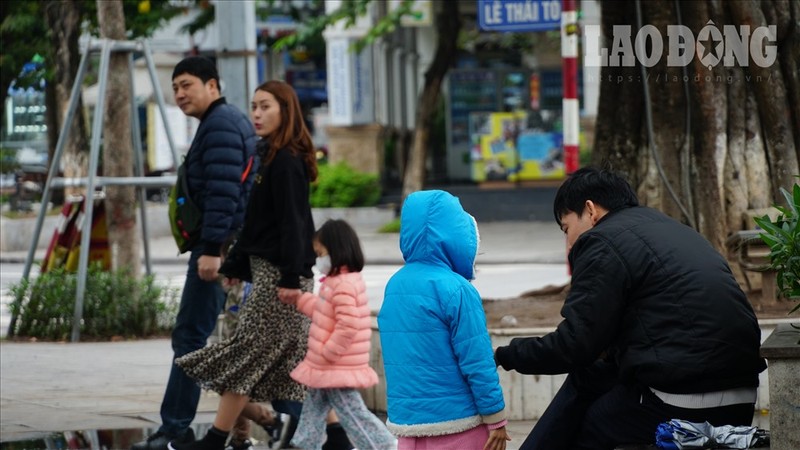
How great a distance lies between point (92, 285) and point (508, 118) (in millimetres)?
20917

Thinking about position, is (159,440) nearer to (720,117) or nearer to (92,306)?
(720,117)

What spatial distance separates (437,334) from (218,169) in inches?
107

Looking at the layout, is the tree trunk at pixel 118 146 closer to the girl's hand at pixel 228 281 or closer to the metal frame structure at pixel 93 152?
the metal frame structure at pixel 93 152

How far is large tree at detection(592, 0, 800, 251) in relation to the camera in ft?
30.3

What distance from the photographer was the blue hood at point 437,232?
16.3 ft

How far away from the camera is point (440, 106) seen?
37.2 metres

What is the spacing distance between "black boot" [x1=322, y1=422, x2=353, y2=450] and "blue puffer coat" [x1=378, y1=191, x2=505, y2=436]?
2165 mm

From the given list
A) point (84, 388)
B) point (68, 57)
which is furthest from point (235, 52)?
point (68, 57)

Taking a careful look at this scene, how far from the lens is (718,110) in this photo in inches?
366

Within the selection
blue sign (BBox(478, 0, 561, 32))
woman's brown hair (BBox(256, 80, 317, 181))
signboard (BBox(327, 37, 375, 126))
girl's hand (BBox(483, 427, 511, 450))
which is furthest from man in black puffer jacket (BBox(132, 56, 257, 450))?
signboard (BBox(327, 37, 375, 126))

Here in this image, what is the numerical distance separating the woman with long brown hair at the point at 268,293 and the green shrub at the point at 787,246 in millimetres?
2673

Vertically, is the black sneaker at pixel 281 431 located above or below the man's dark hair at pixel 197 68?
below

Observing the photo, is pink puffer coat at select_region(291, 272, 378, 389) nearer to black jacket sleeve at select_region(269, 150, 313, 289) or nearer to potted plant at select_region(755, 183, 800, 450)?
black jacket sleeve at select_region(269, 150, 313, 289)

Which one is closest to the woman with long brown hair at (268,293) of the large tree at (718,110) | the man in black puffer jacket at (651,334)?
the man in black puffer jacket at (651,334)
